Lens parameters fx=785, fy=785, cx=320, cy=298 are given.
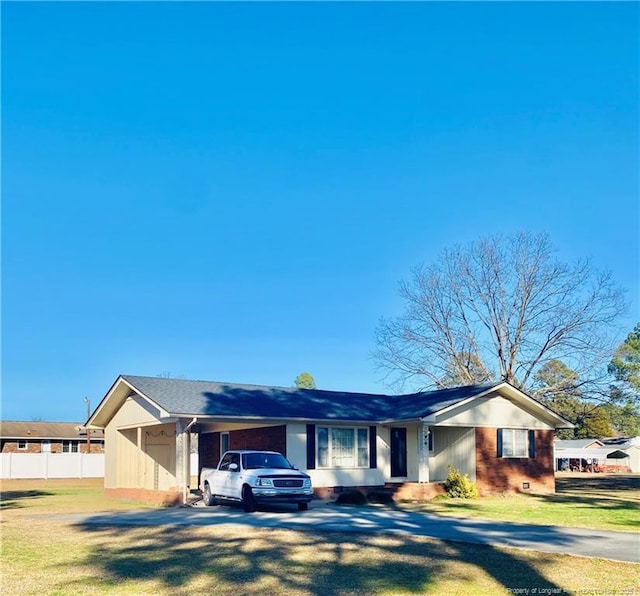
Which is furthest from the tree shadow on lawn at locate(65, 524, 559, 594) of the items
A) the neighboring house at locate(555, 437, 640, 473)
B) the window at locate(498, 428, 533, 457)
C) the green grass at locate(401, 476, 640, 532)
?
the neighboring house at locate(555, 437, 640, 473)

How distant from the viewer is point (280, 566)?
12.4m

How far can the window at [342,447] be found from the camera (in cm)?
2770

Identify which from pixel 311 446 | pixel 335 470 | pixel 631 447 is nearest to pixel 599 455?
pixel 631 447

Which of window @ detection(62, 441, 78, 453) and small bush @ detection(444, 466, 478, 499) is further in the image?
window @ detection(62, 441, 78, 453)

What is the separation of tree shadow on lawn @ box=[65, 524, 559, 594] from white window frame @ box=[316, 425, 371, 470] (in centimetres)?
1122

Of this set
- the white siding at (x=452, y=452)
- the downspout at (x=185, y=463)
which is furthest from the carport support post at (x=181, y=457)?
the white siding at (x=452, y=452)

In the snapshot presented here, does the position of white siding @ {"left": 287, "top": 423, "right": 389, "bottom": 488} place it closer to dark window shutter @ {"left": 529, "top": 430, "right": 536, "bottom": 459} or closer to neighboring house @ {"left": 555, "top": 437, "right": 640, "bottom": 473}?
dark window shutter @ {"left": 529, "top": 430, "right": 536, "bottom": 459}

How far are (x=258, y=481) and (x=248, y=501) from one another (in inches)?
24.8

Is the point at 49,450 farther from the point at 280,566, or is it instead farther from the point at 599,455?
the point at 280,566

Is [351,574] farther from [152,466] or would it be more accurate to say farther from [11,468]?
[11,468]

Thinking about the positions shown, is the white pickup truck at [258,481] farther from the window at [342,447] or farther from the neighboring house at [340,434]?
the window at [342,447]

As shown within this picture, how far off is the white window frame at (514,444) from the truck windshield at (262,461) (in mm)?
10725

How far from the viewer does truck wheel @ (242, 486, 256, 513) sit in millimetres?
21705

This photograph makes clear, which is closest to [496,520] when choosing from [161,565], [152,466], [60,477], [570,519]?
[570,519]
